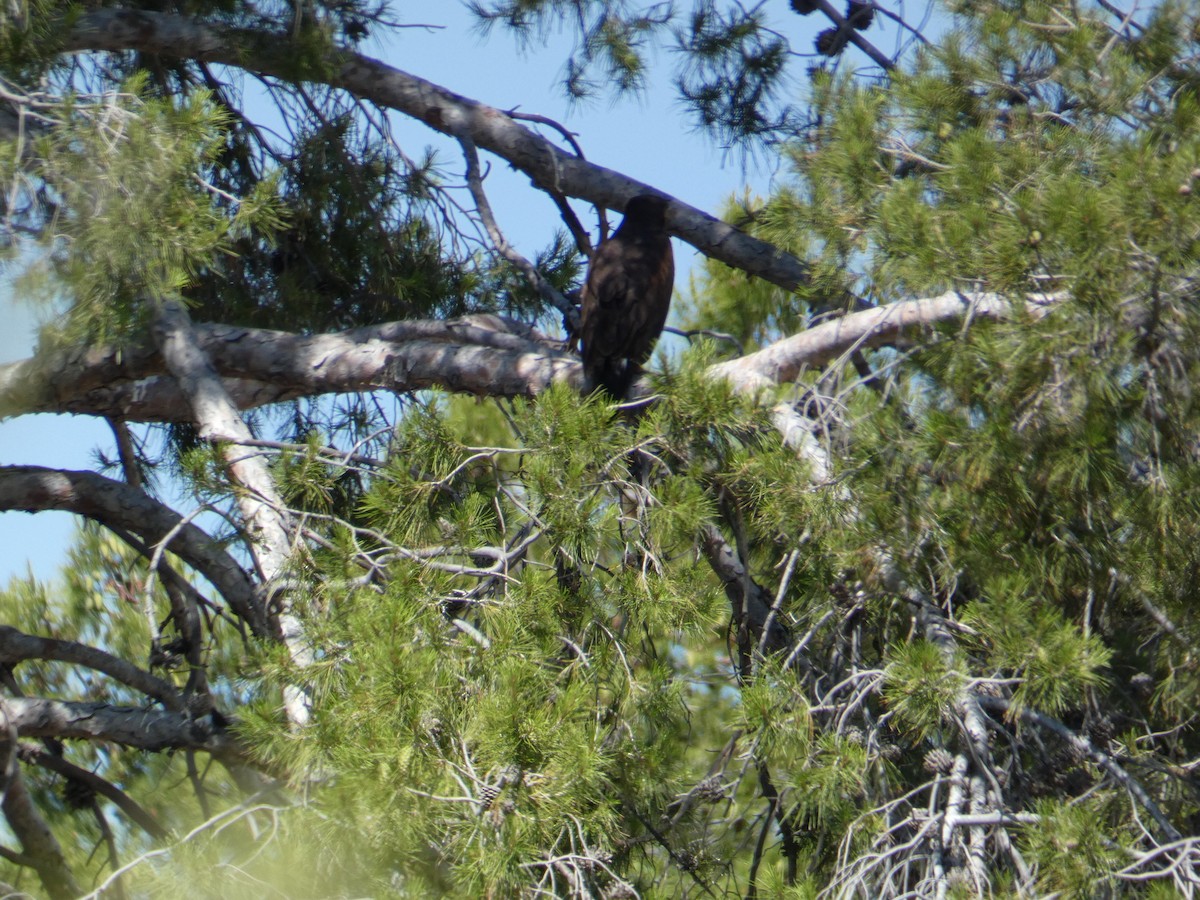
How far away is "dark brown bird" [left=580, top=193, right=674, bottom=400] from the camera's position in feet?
13.7

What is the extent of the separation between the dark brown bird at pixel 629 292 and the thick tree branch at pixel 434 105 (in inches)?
3.5

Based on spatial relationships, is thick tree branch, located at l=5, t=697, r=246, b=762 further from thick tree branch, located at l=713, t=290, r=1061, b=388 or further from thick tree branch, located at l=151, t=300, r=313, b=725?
thick tree branch, located at l=713, t=290, r=1061, b=388

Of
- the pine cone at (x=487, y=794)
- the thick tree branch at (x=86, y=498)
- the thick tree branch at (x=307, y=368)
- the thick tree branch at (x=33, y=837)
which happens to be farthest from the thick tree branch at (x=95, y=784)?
the pine cone at (x=487, y=794)

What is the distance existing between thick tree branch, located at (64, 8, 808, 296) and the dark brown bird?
0.29 feet

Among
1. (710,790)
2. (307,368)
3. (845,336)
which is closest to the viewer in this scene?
(710,790)

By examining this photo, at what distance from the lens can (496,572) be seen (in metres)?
2.46

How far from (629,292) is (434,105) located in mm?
1005

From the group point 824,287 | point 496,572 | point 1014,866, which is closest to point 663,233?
point 824,287

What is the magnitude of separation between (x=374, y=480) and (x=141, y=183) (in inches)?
34.2

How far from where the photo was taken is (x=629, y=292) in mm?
4547

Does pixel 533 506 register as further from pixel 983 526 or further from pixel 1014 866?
pixel 1014 866

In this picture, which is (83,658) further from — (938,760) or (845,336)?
(938,760)

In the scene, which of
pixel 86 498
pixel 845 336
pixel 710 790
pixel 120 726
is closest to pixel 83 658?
pixel 120 726

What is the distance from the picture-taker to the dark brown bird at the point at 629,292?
13.7 feet
